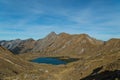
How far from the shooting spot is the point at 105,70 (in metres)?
190

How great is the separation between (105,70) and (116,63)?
12226 mm

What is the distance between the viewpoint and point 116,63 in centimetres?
19388
